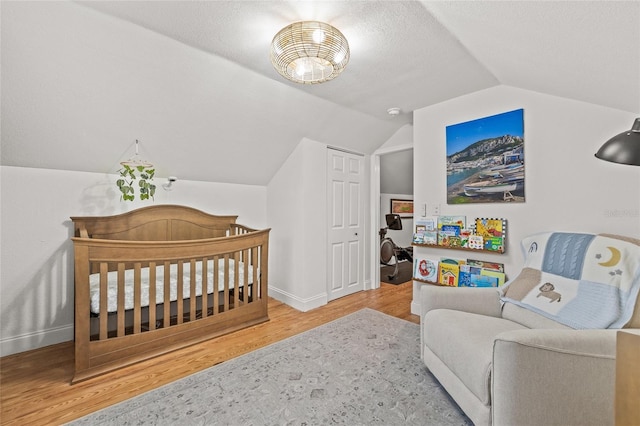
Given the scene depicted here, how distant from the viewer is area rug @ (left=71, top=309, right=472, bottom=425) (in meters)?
1.51

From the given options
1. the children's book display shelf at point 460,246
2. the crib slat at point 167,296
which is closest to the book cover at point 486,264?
the children's book display shelf at point 460,246

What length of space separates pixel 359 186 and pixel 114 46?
292cm

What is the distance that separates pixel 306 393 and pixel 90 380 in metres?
1.49

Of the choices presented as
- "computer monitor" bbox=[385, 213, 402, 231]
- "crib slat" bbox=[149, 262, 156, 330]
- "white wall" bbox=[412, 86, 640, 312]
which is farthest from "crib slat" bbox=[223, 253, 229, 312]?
"computer monitor" bbox=[385, 213, 402, 231]

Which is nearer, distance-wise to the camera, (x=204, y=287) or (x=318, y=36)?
(x=318, y=36)

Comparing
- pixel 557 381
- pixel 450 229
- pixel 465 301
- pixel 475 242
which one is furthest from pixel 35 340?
pixel 475 242

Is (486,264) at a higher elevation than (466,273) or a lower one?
higher

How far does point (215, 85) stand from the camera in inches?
90.6

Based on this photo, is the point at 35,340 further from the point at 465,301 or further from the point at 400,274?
the point at 400,274

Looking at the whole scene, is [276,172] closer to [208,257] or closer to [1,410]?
[208,257]

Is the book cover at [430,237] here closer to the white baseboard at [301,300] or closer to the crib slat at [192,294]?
the white baseboard at [301,300]

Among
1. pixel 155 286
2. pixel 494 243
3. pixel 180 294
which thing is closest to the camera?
pixel 155 286

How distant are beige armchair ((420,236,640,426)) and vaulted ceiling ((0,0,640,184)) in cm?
117

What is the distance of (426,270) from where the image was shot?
2.92m
